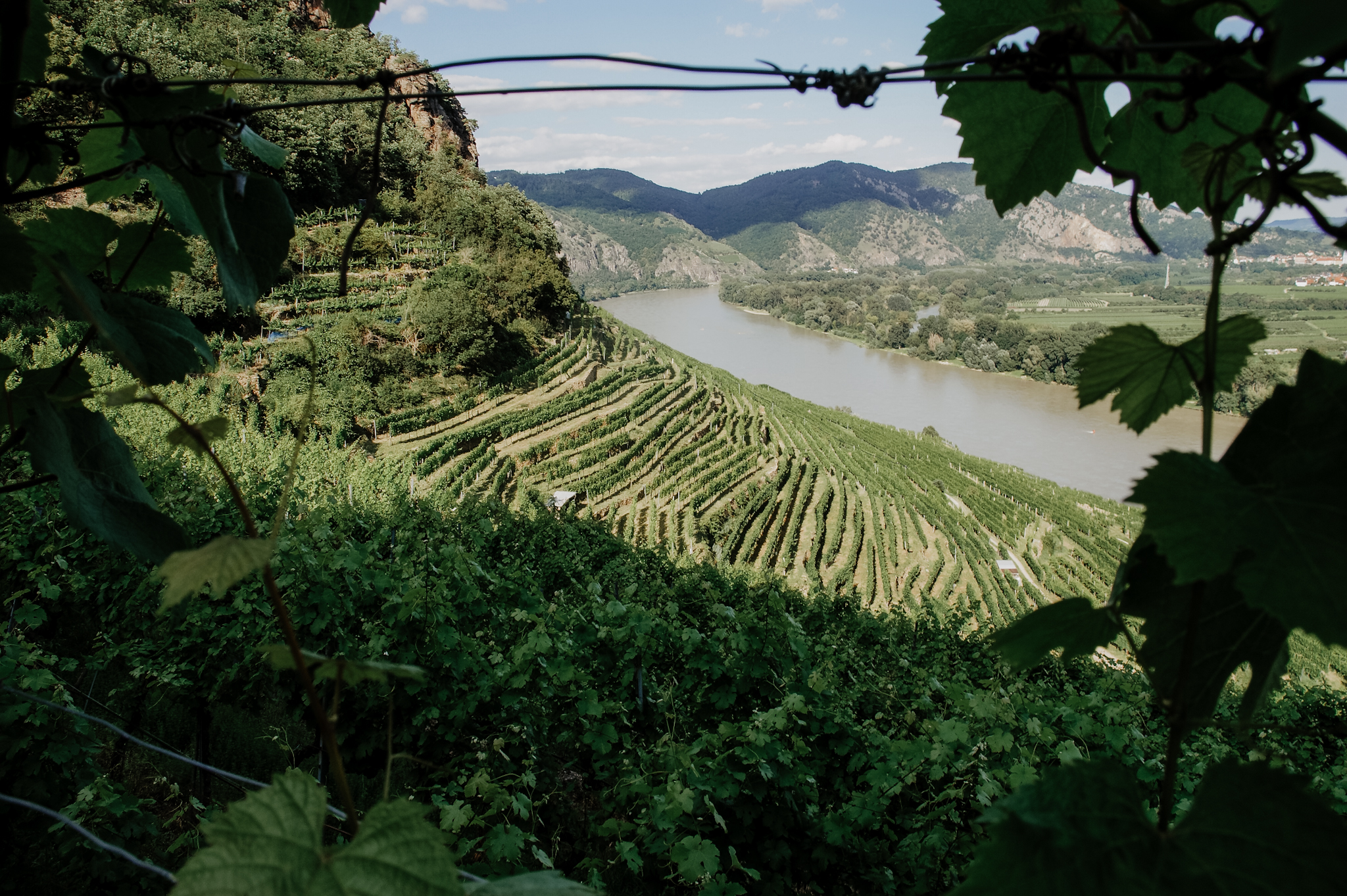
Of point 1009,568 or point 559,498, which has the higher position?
point 559,498

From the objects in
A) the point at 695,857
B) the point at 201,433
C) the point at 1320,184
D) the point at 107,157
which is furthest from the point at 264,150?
the point at 695,857

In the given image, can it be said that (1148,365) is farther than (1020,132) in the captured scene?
No

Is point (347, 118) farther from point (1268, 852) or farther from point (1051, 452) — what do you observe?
point (1051, 452)

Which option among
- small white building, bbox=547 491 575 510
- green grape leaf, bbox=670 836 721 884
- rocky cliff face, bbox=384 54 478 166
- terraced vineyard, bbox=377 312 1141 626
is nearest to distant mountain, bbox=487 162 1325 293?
rocky cliff face, bbox=384 54 478 166

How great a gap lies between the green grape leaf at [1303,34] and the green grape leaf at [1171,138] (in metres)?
0.48

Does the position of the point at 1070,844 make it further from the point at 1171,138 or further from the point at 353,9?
the point at 353,9

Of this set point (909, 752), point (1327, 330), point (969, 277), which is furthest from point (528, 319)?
point (969, 277)

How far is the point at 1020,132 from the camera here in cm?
82

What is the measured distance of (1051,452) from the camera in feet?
168

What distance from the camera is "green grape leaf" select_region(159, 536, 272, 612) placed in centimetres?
44

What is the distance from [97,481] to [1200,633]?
1123 millimetres

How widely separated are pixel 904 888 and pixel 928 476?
3831 cm

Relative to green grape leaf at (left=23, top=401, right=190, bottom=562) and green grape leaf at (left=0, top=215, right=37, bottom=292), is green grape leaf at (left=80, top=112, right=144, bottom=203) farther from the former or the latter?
green grape leaf at (left=23, top=401, right=190, bottom=562)

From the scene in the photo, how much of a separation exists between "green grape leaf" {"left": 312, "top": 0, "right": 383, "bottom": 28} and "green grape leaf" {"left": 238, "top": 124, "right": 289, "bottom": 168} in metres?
0.19
